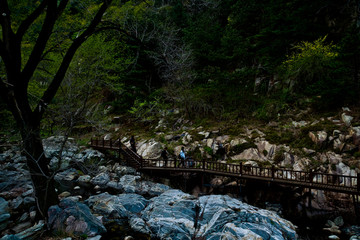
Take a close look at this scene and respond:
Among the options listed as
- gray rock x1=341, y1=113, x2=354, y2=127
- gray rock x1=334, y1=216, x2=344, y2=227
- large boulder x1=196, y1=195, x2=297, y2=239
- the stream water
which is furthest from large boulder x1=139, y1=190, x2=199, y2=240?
gray rock x1=341, y1=113, x2=354, y2=127

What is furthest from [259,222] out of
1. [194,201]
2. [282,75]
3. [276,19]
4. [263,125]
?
[276,19]

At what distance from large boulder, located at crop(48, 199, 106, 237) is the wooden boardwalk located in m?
7.37

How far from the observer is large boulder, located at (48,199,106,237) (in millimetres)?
5844

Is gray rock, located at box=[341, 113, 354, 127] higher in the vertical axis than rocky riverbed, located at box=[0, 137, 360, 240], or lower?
higher

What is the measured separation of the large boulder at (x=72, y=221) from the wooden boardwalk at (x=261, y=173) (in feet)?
24.2

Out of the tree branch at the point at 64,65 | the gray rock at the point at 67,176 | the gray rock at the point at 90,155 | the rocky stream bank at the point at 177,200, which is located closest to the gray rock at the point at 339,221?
the rocky stream bank at the point at 177,200

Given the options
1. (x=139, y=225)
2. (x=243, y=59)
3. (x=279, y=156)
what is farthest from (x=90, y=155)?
(x=243, y=59)

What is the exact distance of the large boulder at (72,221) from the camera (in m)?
5.84

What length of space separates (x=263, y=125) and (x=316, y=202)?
22.8ft

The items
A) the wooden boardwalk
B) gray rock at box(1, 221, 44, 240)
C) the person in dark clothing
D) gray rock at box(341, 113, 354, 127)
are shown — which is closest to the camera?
gray rock at box(1, 221, 44, 240)

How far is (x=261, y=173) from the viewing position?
40.3 feet

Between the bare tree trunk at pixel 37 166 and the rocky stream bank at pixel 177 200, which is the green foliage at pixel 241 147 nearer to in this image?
the rocky stream bank at pixel 177 200

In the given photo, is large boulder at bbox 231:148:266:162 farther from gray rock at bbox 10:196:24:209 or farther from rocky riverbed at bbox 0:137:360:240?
gray rock at bbox 10:196:24:209

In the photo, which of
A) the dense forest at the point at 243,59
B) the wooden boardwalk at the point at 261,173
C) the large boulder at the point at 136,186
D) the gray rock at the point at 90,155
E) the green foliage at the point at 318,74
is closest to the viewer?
the wooden boardwalk at the point at 261,173
